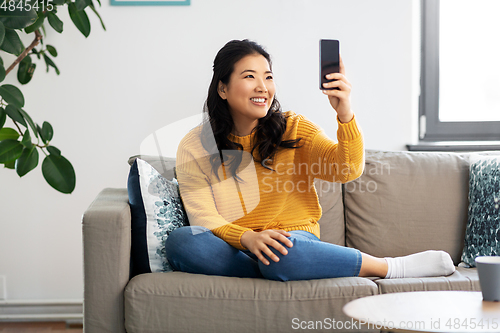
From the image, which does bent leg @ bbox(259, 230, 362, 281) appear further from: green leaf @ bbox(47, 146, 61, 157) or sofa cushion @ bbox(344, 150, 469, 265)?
green leaf @ bbox(47, 146, 61, 157)

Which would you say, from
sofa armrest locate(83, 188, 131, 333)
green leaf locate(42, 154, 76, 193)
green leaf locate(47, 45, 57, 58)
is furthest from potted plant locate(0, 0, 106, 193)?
green leaf locate(47, 45, 57, 58)

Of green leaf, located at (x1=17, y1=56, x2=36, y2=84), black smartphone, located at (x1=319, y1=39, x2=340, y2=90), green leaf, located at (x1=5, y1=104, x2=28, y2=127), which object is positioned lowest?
green leaf, located at (x1=5, y1=104, x2=28, y2=127)

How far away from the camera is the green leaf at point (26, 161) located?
55.0 inches

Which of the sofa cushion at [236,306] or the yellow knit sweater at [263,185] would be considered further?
the yellow knit sweater at [263,185]

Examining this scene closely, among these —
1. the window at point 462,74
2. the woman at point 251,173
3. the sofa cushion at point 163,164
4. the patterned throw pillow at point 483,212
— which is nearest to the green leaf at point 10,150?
the sofa cushion at point 163,164

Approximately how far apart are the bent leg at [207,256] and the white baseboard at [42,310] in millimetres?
1066

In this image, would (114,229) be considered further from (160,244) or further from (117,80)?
(117,80)

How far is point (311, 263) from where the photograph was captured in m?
1.25

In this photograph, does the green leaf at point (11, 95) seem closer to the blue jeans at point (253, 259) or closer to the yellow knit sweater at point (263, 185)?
the yellow knit sweater at point (263, 185)

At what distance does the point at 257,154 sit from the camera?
1.53m

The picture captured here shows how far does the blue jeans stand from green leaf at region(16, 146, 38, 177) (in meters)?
0.50

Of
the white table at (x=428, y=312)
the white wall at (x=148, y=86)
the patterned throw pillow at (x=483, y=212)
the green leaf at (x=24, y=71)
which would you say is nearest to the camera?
the white table at (x=428, y=312)

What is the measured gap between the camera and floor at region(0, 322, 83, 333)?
2006 millimetres

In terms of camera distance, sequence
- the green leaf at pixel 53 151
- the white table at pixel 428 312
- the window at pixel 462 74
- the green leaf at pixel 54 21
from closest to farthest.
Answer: the white table at pixel 428 312 → the green leaf at pixel 53 151 → the green leaf at pixel 54 21 → the window at pixel 462 74
